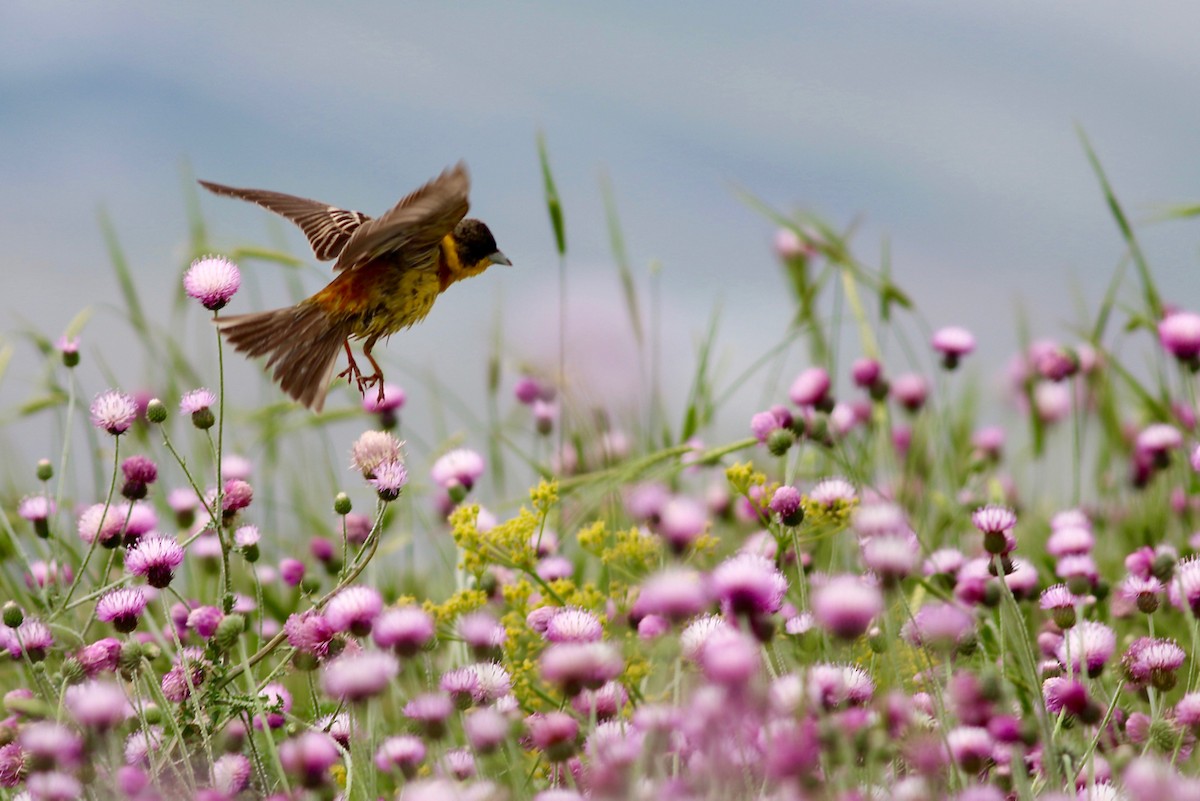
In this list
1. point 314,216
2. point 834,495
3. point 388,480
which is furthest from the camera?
point 314,216

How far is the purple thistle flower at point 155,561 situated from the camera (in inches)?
104

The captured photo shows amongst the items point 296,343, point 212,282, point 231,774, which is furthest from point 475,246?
point 231,774

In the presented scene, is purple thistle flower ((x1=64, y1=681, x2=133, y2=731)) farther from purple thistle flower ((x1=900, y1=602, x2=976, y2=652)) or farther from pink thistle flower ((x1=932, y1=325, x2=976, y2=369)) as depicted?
pink thistle flower ((x1=932, y1=325, x2=976, y2=369))

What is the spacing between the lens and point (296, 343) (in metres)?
3.31

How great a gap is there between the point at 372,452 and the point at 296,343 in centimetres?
66

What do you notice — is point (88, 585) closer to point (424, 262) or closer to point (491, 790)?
point (424, 262)

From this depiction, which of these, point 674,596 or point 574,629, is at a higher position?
point 674,596

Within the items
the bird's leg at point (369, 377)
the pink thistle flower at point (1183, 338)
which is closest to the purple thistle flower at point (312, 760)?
the bird's leg at point (369, 377)

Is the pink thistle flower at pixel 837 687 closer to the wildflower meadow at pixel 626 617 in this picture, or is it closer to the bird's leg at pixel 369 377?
the wildflower meadow at pixel 626 617

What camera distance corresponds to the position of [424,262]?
336 cm

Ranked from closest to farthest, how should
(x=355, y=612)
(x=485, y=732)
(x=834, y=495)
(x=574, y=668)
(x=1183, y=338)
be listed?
(x=574, y=668)
(x=485, y=732)
(x=355, y=612)
(x=834, y=495)
(x=1183, y=338)

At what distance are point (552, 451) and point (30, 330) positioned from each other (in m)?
2.00

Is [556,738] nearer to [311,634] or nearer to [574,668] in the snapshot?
[574,668]

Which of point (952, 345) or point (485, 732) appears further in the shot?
point (952, 345)
